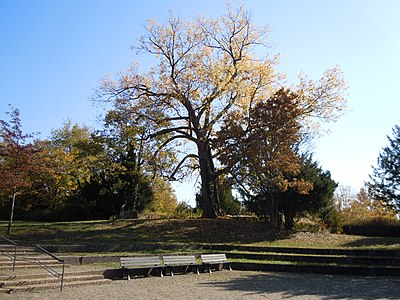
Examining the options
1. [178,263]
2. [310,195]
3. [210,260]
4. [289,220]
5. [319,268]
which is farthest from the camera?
[289,220]

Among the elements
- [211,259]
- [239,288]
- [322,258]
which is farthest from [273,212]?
[239,288]

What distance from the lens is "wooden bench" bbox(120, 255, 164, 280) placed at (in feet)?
45.0

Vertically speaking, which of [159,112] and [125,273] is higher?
[159,112]

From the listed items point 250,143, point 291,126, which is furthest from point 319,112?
point 250,143

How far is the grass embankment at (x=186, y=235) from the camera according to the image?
2133cm

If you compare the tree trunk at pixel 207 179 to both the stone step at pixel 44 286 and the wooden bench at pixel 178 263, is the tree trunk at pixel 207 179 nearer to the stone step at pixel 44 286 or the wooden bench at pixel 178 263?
the wooden bench at pixel 178 263

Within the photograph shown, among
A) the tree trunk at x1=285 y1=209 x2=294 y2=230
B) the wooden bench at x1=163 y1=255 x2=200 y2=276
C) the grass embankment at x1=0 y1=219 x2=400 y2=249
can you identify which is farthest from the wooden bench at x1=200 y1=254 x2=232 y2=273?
the tree trunk at x1=285 y1=209 x2=294 y2=230

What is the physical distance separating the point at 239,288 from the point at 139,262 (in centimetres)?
387

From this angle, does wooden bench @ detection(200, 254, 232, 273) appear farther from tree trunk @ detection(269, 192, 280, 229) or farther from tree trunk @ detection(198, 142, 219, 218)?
tree trunk @ detection(198, 142, 219, 218)

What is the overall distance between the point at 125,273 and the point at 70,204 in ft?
80.6

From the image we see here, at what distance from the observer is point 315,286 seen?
12.7m

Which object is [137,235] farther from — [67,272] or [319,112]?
[319,112]

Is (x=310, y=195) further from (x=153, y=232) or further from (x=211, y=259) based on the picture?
(x=211, y=259)

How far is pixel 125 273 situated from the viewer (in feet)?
45.3
